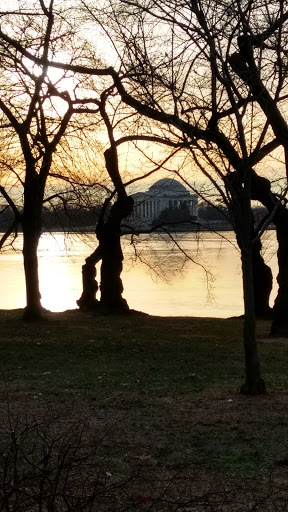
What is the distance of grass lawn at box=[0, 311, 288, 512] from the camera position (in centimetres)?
608

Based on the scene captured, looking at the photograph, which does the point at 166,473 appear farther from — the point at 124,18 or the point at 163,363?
the point at 124,18

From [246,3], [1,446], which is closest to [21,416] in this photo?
[1,446]

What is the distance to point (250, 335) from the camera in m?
10.4

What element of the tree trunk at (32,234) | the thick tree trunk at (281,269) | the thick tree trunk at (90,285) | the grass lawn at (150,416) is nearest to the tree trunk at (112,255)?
the thick tree trunk at (90,285)

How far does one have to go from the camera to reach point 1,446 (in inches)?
307

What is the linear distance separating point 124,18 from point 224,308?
2085cm

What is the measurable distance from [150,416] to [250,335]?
6.53ft

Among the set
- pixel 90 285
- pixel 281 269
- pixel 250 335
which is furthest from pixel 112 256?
pixel 250 335

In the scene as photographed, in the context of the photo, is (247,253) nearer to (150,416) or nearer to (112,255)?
(150,416)

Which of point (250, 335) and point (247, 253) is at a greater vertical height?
point (247, 253)

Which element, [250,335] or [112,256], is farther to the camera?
[112,256]

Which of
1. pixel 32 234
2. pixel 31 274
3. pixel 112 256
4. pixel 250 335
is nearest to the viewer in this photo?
pixel 250 335

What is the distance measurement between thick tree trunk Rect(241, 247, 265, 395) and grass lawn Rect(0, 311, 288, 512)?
232mm

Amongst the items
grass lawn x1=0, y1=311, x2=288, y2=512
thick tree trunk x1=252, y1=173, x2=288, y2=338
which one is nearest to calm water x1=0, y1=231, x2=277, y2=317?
thick tree trunk x1=252, y1=173, x2=288, y2=338
